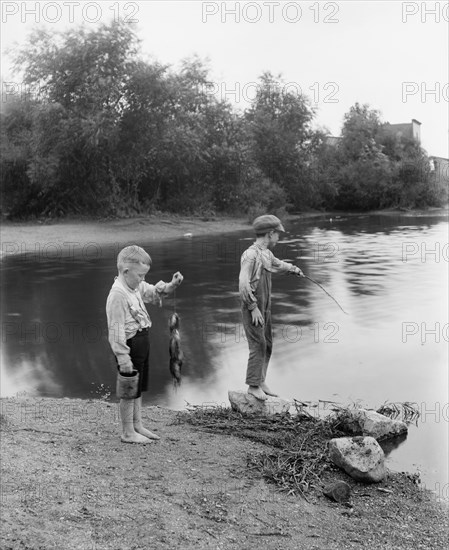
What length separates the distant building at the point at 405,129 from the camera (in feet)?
206

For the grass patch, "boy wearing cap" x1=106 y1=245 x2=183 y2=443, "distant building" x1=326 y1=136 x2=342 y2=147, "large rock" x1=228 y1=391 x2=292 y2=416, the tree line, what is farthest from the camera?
"distant building" x1=326 y1=136 x2=342 y2=147

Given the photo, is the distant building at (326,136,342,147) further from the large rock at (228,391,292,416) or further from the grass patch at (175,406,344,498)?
the grass patch at (175,406,344,498)

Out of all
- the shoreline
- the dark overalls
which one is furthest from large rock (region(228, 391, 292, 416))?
the shoreline

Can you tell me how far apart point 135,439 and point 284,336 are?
18.2ft

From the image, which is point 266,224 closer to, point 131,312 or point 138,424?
point 131,312

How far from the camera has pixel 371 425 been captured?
6.65 meters

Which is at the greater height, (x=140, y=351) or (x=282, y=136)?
(x=282, y=136)

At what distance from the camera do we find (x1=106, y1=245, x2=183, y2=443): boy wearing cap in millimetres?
5598

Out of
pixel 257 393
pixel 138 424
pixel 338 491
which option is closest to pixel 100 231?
pixel 257 393

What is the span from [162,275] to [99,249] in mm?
8651

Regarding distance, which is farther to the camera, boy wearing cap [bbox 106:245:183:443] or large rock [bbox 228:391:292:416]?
large rock [bbox 228:391:292:416]

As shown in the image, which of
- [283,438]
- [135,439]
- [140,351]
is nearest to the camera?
[140,351]

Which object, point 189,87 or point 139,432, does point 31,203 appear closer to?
point 189,87

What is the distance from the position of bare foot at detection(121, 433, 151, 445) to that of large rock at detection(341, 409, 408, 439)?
6.15 feet
